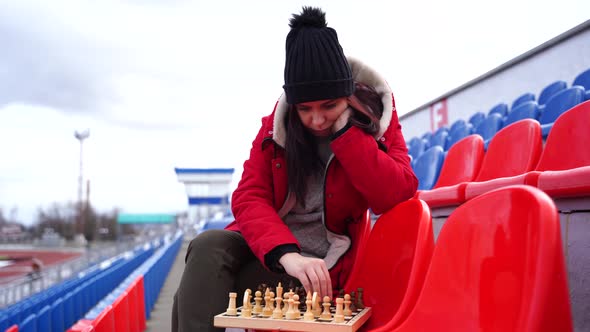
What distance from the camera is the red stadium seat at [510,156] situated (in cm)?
183

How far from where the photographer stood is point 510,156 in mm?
2072

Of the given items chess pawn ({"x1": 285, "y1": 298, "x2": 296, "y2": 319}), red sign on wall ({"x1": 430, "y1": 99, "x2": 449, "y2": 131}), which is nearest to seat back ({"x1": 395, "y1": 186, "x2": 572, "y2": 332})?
chess pawn ({"x1": 285, "y1": 298, "x2": 296, "y2": 319})

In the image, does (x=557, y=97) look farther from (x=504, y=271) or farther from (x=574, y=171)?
(x=504, y=271)

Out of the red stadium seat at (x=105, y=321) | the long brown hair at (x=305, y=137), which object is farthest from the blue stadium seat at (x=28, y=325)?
the long brown hair at (x=305, y=137)

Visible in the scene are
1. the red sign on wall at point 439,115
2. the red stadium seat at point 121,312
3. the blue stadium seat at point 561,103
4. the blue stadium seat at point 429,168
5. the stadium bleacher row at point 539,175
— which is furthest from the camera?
the red sign on wall at point 439,115

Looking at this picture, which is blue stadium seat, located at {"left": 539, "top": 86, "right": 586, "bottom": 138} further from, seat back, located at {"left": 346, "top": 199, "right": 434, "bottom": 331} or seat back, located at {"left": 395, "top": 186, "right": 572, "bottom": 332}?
seat back, located at {"left": 395, "top": 186, "right": 572, "bottom": 332}

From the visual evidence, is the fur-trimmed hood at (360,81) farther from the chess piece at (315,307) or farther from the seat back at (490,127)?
the seat back at (490,127)

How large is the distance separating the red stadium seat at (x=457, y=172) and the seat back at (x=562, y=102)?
2.19 ft

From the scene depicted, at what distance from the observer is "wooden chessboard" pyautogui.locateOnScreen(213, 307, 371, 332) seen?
94 centimetres

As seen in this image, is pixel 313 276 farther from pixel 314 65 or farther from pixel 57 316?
pixel 57 316

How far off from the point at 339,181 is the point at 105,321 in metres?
1.31

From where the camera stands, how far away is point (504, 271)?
728 mm

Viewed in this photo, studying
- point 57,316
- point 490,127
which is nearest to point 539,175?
point 490,127

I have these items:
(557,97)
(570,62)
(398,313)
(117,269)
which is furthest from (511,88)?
(398,313)
